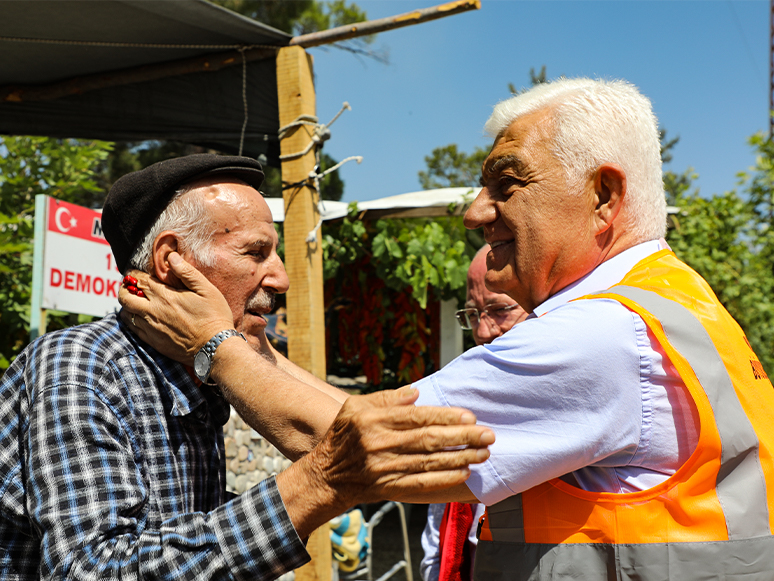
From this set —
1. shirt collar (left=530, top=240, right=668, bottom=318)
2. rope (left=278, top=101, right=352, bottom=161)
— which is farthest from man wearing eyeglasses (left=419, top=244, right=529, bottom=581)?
rope (left=278, top=101, right=352, bottom=161)

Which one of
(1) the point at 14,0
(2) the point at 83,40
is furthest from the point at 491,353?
(2) the point at 83,40

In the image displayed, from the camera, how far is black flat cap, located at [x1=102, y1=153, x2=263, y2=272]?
1.83 meters

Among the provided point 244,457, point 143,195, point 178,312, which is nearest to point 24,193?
point 244,457

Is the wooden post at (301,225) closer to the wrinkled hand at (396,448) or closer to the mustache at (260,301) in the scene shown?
the mustache at (260,301)

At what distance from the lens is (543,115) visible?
1.52 m

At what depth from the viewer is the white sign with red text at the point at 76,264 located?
358cm

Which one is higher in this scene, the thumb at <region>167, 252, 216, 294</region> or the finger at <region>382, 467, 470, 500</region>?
the thumb at <region>167, 252, 216, 294</region>

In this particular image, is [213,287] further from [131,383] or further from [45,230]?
[45,230]

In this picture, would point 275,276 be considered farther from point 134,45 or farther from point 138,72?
point 138,72

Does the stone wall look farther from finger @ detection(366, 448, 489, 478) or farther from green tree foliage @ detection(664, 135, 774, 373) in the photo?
green tree foliage @ detection(664, 135, 774, 373)

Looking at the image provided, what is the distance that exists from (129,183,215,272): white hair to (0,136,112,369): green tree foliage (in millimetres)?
3695

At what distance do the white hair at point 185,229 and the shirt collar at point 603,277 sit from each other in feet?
3.35

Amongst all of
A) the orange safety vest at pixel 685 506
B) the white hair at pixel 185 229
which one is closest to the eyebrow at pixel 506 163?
the orange safety vest at pixel 685 506

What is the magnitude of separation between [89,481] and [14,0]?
8.38 feet
